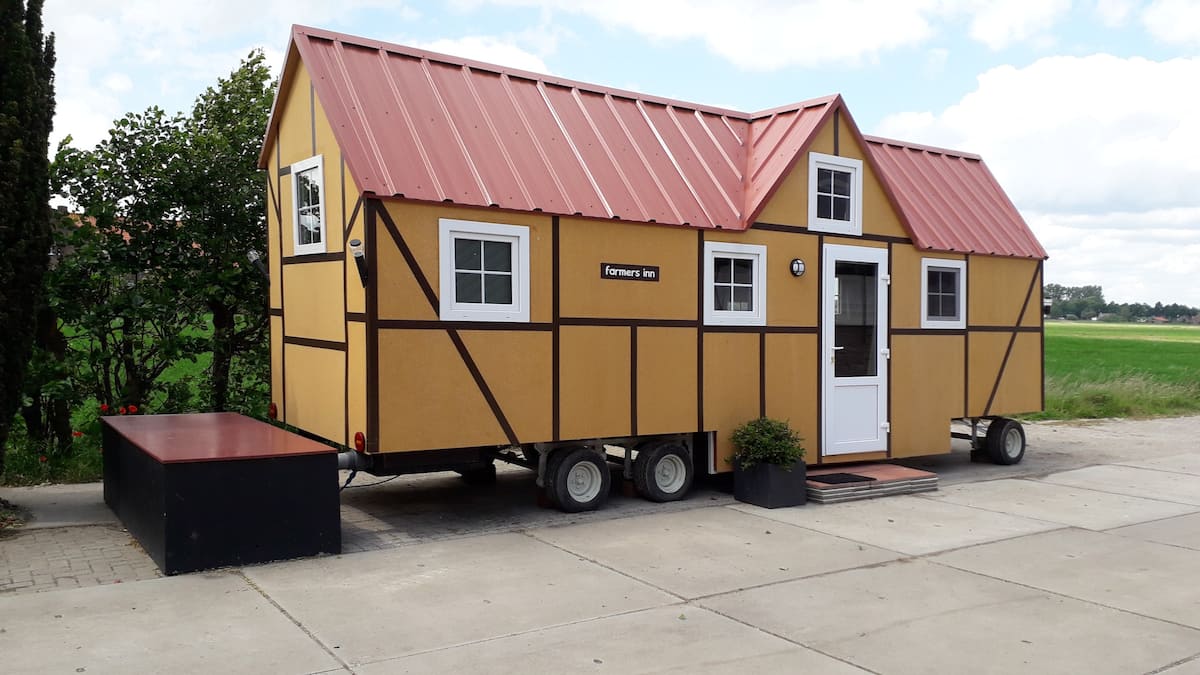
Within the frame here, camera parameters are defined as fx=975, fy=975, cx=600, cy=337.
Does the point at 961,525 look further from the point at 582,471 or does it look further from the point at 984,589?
the point at 582,471

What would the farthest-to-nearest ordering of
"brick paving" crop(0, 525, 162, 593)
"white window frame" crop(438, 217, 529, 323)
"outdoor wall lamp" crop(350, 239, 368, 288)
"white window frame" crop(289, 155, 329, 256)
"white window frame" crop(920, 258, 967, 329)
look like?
"white window frame" crop(920, 258, 967, 329) → "white window frame" crop(289, 155, 329, 256) → "white window frame" crop(438, 217, 529, 323) → "outdoor wall lamp" crop(350, 239, 368, 288) → "brick paving" crop(0, 525, 162, 593)

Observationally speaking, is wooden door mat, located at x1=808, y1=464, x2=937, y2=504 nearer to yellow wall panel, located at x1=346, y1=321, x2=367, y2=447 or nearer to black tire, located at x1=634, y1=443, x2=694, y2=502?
black tire, located at x1=634, y1=443, x2=694, y2=502

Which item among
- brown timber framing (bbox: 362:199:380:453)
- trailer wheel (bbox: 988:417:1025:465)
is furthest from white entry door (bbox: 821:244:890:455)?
brown timber framing (bbox: 362:199:380:453)

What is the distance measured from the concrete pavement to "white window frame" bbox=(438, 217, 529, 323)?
73.4 inches

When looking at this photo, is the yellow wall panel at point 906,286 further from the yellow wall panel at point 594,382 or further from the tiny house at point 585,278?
the yellow wall panel at point 594,382

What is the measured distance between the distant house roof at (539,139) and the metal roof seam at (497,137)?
0.01 meters

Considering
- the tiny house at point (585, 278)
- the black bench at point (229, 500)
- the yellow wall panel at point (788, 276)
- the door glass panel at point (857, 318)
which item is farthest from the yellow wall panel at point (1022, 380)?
the black bench at point (229, 500)

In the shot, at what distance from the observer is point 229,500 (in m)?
6.87

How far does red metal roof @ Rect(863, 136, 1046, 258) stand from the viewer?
11938 mm

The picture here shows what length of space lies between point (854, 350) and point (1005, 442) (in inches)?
121

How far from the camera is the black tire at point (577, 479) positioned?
9021 millimetres

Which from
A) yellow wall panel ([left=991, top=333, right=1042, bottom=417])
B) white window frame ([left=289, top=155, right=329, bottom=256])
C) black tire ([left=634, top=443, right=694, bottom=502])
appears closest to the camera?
white window frame ([left=289, top=155, right=329, bottom=256])

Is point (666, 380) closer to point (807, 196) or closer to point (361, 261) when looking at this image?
point (807, 196)

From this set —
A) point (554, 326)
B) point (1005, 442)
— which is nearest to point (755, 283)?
point (554, 326)
